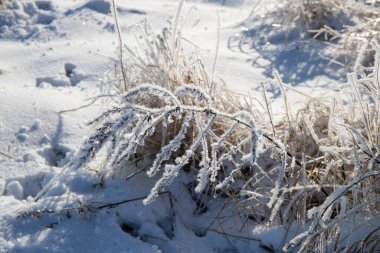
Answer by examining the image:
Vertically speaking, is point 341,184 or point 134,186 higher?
point 341,184

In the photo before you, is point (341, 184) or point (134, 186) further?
point (134, 186)

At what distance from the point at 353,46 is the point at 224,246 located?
1.54m

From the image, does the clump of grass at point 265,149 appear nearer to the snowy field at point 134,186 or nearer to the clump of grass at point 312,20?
the snowy field at point 134,186

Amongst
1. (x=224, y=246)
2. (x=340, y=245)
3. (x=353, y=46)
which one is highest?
(x=353, y=46)

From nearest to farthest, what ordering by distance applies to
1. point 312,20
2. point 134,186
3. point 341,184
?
point 341,184
point 134,186
point 312,20

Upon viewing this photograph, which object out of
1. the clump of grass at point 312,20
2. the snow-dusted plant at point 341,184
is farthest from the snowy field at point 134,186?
the clump of grass at point 312,20

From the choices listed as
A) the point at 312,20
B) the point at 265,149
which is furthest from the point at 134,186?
the point at 312,20

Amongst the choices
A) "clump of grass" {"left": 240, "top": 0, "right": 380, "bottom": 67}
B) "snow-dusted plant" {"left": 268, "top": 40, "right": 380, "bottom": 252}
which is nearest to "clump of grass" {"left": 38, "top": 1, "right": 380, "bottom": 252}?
"snow-dusted plant" {"left": 268, "top": 40, "right": 380, "bottom": 252}

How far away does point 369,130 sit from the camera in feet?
4.89

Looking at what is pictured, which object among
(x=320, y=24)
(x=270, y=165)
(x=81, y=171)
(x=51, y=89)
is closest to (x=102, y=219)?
(x=81, y=171)

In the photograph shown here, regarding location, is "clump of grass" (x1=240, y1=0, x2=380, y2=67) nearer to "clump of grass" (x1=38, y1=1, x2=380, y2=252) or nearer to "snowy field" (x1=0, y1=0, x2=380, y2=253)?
"snowy field" (x1=0, y1=0, x2=380, y2=253)

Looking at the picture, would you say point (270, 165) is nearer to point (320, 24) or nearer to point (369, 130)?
point (369, 130)

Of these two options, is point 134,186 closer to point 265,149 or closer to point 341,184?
point 265,149

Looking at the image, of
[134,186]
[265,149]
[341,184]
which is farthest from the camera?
[134,186]
